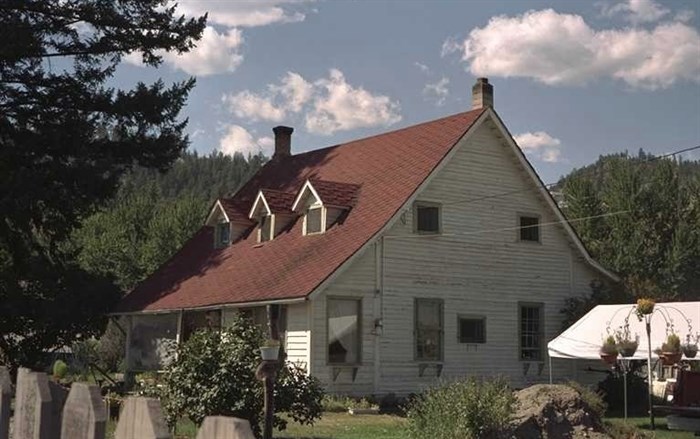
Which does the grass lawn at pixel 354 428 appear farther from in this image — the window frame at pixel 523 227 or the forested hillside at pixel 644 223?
the forested hillside at pixel 644 223

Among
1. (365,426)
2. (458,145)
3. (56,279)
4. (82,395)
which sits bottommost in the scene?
(365,426)

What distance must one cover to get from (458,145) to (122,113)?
10.4 m

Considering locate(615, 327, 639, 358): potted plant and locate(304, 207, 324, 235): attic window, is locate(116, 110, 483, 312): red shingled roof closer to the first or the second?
locate(304, 207, 324, 235): attic window

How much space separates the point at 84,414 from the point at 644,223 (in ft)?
198

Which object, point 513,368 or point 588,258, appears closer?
point 513,368

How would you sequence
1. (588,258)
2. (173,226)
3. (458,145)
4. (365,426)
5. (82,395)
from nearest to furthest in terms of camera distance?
(82,395)
(365,426)
(458,145)
(588,258)
(173,226)

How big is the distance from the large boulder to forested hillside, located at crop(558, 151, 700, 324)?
146 feet

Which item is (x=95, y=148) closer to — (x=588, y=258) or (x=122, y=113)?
(x=122, y=113)

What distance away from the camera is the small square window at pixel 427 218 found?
26.2m

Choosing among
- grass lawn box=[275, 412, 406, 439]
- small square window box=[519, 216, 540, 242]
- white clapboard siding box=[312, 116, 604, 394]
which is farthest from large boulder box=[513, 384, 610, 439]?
small square window box=[519, 216, 540, 242]

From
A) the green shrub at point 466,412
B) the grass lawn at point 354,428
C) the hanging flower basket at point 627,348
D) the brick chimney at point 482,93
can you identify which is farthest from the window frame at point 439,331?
the green shrub at point 466,412

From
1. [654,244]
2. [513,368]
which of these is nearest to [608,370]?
[513,368]

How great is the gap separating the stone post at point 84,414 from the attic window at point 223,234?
27479 mm

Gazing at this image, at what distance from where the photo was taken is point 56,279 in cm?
2988
